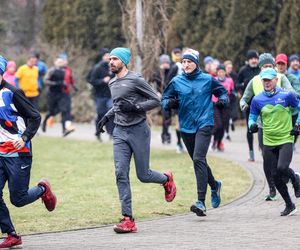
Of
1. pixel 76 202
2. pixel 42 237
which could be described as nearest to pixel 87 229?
pixel 42 237

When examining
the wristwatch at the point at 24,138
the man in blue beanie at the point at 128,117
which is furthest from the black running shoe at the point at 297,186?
the wristwatch at the point at 24,138

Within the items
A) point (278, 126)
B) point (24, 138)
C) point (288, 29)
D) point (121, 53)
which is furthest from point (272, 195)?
point (288, 29)

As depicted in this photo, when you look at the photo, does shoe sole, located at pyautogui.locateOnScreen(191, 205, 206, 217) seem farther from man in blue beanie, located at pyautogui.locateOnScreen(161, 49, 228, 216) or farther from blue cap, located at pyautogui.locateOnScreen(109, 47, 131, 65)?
blue cap, located at pyautogui.locateOnScreen(109, 47, 131, 65)

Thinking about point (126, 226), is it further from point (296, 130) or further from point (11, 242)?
point (296, 130)

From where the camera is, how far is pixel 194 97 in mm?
11648

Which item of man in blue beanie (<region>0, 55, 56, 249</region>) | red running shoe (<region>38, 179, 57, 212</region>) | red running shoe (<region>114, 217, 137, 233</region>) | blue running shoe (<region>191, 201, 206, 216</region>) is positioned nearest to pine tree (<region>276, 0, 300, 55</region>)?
blue running shoe (<region>191, 201, 206, 216</region>)

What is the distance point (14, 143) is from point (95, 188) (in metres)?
5.26

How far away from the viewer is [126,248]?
31.1 feet

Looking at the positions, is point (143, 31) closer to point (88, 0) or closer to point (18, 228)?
point (18, 228)

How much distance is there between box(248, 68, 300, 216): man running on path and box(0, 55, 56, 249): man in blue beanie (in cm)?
310

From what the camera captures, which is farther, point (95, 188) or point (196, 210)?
point (95, 188)

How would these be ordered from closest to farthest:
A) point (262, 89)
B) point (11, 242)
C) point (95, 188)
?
point (11, 242)
point (262, 89)
point (95, 188)

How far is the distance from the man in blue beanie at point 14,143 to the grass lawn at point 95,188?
1157 mm

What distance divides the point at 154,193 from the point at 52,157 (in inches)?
245
